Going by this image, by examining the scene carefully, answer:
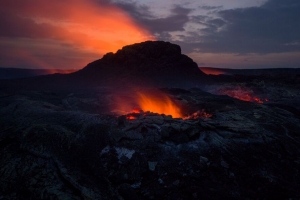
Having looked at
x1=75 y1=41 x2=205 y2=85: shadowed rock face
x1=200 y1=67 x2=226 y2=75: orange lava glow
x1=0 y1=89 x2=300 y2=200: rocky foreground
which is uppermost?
x1=75 y1=41 x2=205 y2=85: shadowed rock face

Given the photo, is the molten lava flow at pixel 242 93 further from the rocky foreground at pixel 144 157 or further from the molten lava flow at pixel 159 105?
the rocky foreground at pixel 144 157

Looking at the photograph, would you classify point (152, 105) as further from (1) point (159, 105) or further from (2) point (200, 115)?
(2) point (200, 115)

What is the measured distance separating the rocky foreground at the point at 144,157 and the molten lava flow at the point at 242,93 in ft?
27.6

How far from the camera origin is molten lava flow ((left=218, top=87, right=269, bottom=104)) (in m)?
18.8

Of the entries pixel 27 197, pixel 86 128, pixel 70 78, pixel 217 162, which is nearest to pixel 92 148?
pixel 86 128

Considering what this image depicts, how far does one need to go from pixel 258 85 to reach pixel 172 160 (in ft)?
63.4

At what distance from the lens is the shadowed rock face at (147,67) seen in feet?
100.0

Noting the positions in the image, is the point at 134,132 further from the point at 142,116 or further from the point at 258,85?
the point at 258,85

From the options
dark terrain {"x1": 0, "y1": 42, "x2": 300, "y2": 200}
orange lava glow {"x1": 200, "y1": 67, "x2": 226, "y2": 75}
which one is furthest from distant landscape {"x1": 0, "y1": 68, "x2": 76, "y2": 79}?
dark terrain {"x1": 0, "y1": 42, "x2": 300, "y2": 200}

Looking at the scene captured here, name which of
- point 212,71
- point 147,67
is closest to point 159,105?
point 147,67

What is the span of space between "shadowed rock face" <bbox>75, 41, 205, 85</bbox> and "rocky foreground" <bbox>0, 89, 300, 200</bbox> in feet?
65.0

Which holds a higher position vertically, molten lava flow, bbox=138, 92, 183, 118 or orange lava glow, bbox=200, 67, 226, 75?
orange lava glow, bbox=200, 67, 226, 75

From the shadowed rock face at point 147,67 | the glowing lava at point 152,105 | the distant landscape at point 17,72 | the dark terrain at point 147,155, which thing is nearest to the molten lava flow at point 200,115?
the glowing lava at point 152,105

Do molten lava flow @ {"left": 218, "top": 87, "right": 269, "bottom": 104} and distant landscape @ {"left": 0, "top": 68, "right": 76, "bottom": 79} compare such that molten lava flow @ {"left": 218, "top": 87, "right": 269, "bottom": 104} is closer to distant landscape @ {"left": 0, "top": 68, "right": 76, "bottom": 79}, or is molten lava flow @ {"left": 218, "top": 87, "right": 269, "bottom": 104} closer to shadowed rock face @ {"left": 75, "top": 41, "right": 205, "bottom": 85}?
shadowed rock face @ {"left": 75, "top": 41, "right": 205, "bottom": 85}
